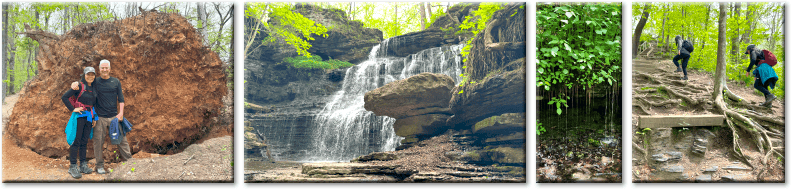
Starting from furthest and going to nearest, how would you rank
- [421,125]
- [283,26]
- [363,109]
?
[363,109] → [421,125] → [283,26]

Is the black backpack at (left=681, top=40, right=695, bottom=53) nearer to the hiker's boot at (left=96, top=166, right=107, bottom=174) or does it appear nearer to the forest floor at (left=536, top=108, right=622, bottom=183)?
the forest floor at (left=536, top=108, right=622, bottom=183)

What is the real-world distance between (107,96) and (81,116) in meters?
0.39

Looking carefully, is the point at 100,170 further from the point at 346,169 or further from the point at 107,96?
the point at 346,169

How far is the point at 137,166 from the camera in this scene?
3.78m

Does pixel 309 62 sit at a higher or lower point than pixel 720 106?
higher

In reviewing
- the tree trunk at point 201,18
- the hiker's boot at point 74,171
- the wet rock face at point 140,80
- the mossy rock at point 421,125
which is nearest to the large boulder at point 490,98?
the mossy rock at point 421,125

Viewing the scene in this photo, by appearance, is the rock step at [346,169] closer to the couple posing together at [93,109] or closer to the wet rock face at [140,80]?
the wet rock face at [140,80]

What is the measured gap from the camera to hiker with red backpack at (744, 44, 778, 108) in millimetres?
3664

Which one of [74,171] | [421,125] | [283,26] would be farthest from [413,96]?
[74,171]

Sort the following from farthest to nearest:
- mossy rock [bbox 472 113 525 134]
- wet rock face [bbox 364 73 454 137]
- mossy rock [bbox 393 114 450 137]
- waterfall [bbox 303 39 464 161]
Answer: wet rock face [bbox 364 73 454 137] → mossy rock [bbox 393 114 450 137] → waterfall [bbox 303 39 464 161] → mossy rock [bbox 472 113 525 134]

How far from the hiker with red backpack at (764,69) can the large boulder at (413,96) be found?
347 centimetres

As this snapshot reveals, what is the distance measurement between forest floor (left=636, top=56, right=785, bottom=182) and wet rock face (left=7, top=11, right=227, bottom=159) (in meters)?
5.16

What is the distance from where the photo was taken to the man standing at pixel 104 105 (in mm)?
3605

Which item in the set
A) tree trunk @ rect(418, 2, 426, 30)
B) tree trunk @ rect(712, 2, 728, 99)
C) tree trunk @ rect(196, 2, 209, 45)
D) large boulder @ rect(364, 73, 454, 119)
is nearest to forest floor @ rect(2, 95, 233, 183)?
tree trunk @ rect(196, 2, 209, 45)
